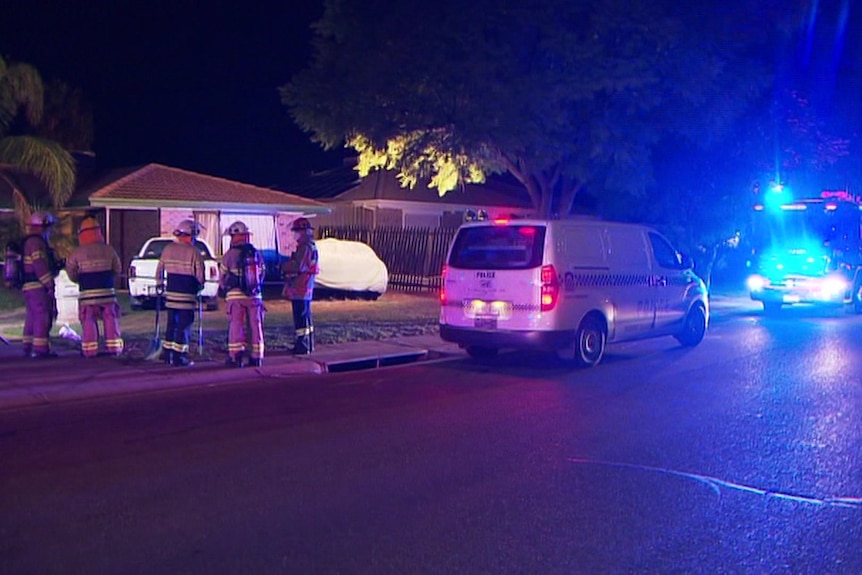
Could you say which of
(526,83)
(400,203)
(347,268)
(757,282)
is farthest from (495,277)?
(400,203)

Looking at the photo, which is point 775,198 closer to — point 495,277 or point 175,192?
point 495,277

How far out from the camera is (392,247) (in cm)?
2583

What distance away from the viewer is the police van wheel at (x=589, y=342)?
41.3 ft

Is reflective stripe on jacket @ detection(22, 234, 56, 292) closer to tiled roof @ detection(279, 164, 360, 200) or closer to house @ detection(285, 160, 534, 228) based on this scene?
house @ detection(285, 160, 534, 228)

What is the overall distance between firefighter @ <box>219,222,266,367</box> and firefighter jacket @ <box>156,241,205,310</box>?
0.36m

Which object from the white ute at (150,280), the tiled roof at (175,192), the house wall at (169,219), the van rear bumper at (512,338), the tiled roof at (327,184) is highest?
the tiled roof at (327,184)

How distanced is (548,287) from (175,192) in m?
14.7

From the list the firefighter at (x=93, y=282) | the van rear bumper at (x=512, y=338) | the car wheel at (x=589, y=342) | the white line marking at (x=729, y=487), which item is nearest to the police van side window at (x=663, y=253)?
the car wheel at (x=589, y=342)

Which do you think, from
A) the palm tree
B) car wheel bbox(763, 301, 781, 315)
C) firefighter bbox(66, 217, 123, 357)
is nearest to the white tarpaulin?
the palm tree

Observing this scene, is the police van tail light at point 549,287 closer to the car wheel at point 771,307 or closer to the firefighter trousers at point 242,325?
the firefighter trousers at point 242,325

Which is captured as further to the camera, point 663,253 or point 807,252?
point 807,252

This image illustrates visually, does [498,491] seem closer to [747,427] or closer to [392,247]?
[747,427]

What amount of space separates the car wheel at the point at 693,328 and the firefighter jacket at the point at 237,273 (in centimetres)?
704

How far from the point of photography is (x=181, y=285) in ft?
38.0
